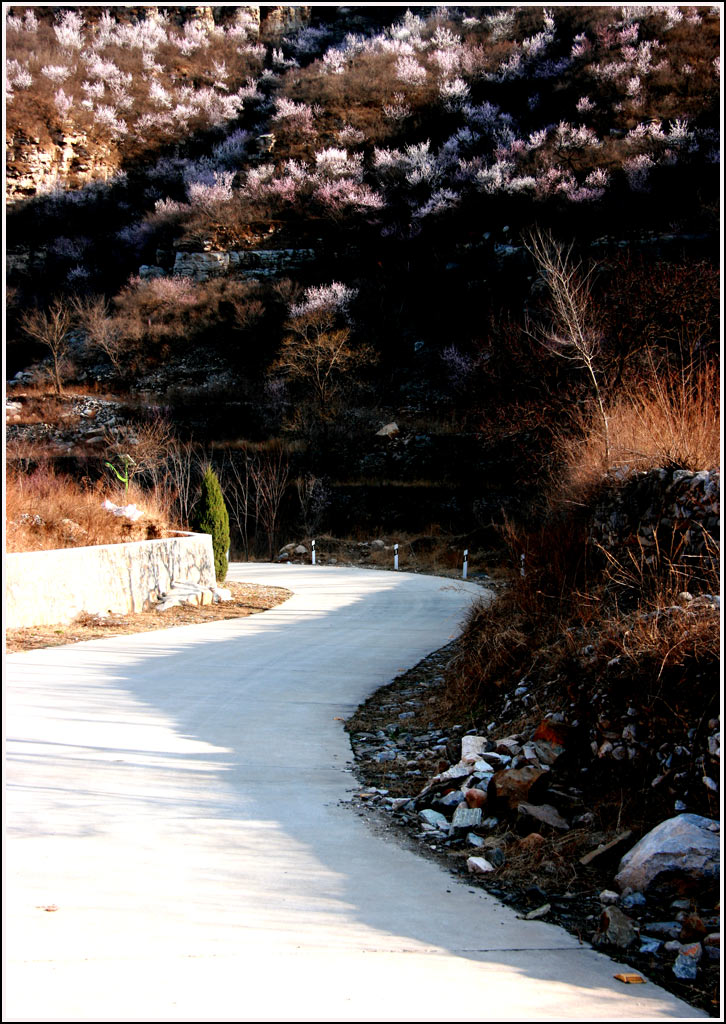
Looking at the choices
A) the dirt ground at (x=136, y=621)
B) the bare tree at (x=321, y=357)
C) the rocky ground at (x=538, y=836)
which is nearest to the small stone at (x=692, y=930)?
the rocky ground at (x=538, y=836)

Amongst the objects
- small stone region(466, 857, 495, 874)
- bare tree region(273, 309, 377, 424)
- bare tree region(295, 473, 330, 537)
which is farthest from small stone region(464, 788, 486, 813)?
bare tree region(273, 309, 377, 424)

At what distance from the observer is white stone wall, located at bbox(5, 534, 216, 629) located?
399 inches

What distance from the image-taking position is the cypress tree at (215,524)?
15.8 meters

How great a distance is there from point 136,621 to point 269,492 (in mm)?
16139

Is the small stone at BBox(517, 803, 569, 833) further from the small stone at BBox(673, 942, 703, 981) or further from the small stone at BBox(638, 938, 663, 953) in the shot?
the small stone at BBox(673, 942, 703, 981)

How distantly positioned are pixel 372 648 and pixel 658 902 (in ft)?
21.8

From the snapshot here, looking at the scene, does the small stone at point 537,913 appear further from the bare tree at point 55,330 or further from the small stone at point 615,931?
the bare tree at point 55,330

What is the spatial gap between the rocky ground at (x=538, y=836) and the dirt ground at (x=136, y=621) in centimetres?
525

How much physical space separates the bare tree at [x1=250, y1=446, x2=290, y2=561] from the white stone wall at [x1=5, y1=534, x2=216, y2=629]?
1298 cm

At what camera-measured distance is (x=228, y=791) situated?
15.7 feet

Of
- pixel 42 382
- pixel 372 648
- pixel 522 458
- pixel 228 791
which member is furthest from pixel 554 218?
pixel 228 791

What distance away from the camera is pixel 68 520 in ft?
40.8

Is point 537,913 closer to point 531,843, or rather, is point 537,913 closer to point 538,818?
point 531,843

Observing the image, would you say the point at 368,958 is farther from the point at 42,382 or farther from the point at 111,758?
the point at 42,382
